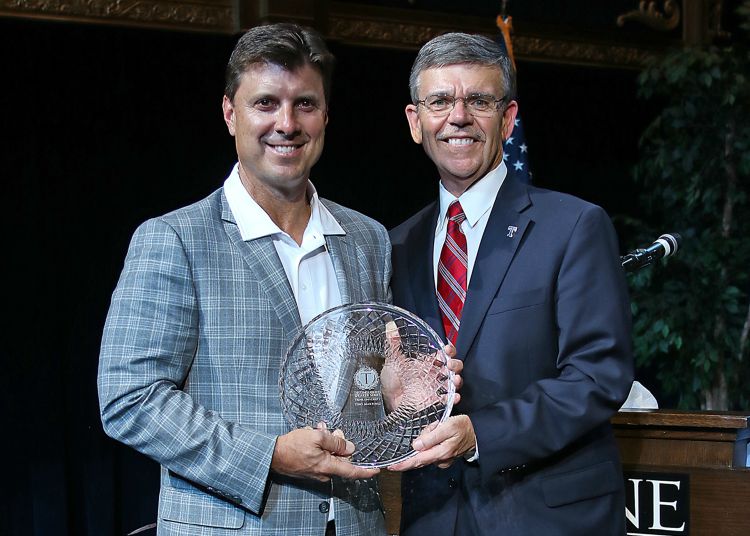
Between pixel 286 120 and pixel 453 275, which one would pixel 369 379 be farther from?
pixel 286 120

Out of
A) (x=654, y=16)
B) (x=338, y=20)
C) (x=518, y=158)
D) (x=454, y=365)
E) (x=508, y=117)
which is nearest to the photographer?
(x=454, y=365)

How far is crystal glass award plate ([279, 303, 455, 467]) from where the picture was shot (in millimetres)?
1792

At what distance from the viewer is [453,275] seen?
2.10m

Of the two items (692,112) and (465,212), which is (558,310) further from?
(692,112)

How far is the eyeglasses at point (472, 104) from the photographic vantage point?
7.01 feet

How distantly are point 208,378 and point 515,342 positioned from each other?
1.86 feet

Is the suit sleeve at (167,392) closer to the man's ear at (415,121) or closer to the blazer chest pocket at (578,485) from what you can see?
the blazer chest pocket at (578,485)

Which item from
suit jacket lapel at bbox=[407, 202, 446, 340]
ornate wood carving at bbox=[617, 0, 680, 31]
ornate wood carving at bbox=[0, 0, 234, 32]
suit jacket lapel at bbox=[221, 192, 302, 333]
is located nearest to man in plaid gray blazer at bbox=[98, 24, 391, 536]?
suit jacket lapel at bbox=[221, 192, 302, 333]

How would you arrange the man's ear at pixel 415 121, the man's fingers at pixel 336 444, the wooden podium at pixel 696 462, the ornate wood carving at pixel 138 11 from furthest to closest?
the ornate wood carving at pixel 138 11
the wooden podium at pixel 696 462
the man's ear at pixel 415 121
the man's fingers at pixel 336 444

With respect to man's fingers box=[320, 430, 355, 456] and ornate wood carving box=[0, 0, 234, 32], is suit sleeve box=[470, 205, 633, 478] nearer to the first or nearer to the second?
man's fingers box=[320, 430, 355, 456]

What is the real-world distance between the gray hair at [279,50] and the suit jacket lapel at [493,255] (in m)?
0.45

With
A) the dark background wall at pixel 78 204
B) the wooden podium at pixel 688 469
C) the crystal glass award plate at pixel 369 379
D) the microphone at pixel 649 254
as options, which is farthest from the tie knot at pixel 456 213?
the dark background wall at pixel 78 204

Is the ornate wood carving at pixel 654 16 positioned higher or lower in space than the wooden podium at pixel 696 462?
higher

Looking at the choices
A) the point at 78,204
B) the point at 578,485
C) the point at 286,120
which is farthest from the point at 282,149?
the point at 78,204
